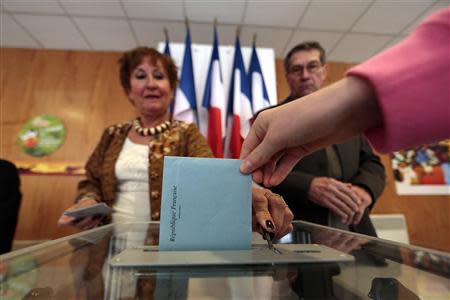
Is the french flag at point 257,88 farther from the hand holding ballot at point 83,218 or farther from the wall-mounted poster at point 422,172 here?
the wall-mounted poster at point 422,172

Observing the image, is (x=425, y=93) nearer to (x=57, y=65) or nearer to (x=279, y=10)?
(x=279, y=10)

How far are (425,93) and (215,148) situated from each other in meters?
1.62

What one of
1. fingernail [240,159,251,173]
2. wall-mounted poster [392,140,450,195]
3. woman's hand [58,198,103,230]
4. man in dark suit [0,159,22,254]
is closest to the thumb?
fingernail [240,159,251,173]

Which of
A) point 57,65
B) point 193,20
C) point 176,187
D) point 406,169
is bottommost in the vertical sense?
point 176,187

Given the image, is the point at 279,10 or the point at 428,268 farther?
the point at 279,10

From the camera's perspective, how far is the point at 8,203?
5.18ft

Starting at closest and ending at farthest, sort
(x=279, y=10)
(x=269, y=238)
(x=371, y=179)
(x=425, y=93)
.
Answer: (x=425, y=93), (x=269, y=238), (x=371, y=179), (x=279, y=10)

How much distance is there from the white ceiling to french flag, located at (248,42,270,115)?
1.45 feet

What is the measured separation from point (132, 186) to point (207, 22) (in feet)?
5.80

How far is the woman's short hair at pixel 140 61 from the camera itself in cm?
120

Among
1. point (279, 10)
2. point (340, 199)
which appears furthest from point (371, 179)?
point (279, 10)

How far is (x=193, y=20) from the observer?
89.5 inches

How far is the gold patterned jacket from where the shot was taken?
96 centimetres

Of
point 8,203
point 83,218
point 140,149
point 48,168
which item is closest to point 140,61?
point 140,149
